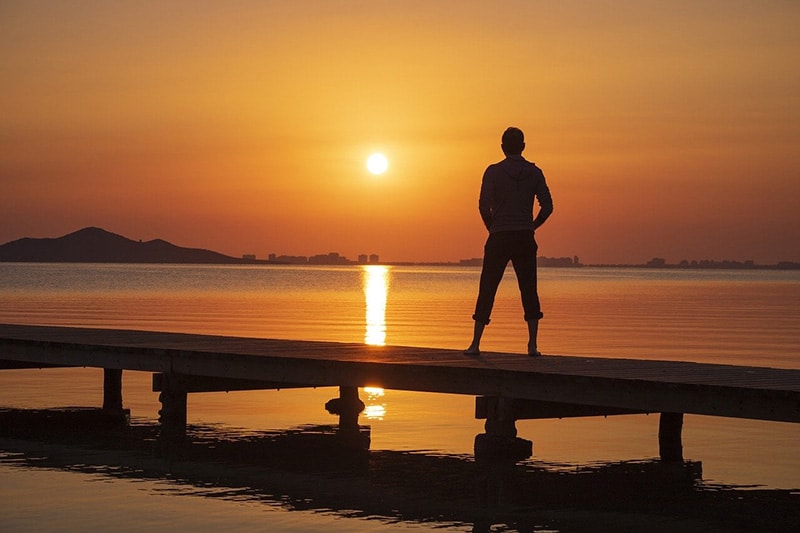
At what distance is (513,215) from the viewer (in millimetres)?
16016

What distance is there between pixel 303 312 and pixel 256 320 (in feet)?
34.2

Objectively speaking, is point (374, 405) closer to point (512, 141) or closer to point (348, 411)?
point (348, 411)

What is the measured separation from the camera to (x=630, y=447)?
17.9 metres

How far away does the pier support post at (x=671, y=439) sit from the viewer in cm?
1638

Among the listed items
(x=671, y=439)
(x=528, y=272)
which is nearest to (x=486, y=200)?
(x=528, y=272)

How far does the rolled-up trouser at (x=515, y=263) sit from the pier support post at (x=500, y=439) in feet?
4.66

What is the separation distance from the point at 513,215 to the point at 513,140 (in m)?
0.90

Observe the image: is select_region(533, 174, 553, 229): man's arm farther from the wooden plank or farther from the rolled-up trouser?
the wooden plank

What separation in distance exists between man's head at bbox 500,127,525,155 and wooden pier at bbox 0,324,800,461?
2.53m

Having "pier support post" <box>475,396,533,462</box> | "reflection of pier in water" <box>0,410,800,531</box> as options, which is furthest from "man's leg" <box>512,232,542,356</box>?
"reflection of pier in water" <box>0,410,800,531</box>

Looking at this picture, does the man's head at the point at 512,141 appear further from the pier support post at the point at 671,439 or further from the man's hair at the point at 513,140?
the pier support post at the point at 671,439

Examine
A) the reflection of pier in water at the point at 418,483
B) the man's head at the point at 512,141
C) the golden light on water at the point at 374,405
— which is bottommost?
the reflection of pier in water at the point at 418,483

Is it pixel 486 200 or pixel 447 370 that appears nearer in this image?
pixel 447 370

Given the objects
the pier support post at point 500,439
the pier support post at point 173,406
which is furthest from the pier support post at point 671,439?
the pier support post at point 173,406
